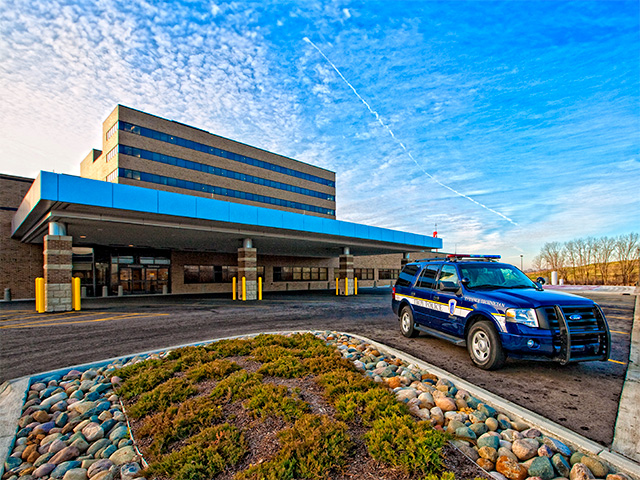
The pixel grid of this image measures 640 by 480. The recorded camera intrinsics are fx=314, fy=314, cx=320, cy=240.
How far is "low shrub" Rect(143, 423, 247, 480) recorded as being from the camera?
9.62ft

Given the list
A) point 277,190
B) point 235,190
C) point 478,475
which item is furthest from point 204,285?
point 478,475

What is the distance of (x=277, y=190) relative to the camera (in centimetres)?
4538

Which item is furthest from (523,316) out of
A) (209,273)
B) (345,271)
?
(209,273)

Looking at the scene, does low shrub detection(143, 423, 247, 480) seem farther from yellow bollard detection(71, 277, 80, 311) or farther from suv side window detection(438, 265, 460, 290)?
yellow bollard detection(71, 277, 80, 311)

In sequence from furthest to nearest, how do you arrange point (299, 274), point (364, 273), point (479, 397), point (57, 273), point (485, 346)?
1. point (364, 273)
2. point (299, 274)
3. point (57, 273)
4. point (485, 346)
5. point (479, 397)

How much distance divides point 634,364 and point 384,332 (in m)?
5.24

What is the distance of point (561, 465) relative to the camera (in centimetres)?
292

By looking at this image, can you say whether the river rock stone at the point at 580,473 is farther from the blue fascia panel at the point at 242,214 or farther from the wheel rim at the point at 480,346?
the blue fascia panel at the point at 242,214

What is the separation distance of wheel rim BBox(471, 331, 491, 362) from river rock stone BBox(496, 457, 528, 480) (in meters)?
2.95

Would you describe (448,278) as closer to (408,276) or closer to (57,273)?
(408,276)

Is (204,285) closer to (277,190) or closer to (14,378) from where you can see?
(277,190)

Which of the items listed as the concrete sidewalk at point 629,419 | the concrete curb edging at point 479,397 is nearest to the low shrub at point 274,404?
the concrete curb edging at point 479,397

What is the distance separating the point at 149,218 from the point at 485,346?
15.9m

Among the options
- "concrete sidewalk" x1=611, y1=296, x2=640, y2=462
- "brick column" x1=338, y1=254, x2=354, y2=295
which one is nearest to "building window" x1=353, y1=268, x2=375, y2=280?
"brick column" x1=338, y1=254, x2=354, y2=295
